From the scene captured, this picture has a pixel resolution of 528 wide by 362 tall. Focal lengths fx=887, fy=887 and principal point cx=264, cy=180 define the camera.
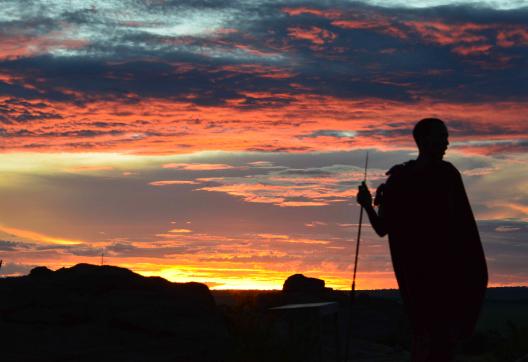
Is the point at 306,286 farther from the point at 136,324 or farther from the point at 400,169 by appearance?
the point at 400,169

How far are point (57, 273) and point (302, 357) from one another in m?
5.51

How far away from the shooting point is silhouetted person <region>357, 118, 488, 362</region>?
662cm

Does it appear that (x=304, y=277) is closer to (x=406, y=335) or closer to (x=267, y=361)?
(x=406, y=335)

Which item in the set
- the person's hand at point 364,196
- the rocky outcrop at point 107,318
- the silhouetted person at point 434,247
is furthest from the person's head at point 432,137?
the rocky outcrop at point 107,318

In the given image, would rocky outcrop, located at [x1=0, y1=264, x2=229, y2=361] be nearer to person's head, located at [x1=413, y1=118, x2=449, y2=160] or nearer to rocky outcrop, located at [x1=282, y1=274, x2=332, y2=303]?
person's head, located at [x1=413, y1=118, x2=449, y2=160]

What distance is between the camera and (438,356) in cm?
654

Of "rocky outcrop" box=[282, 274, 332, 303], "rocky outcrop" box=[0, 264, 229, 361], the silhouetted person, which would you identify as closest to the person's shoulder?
the silhouetted person

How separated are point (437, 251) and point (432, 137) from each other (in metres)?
0.86

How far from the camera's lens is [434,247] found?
21.9 feet

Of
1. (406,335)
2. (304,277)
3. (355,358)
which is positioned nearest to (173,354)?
(355,358)

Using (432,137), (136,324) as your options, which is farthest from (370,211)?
(136,324)

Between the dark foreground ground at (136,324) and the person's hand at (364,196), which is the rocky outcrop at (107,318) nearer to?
the dark foreground ground at (136,324)

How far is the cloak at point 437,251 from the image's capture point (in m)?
6.62

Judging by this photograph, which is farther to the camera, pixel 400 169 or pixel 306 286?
pixel 306 286
